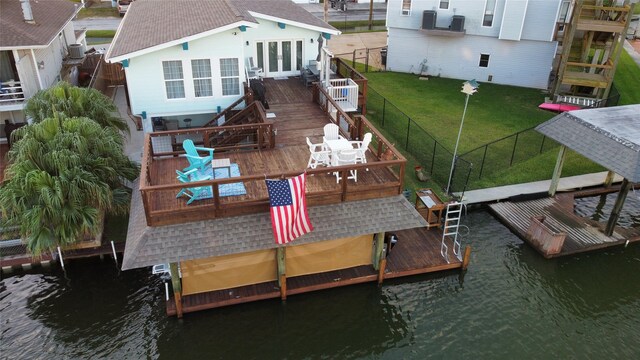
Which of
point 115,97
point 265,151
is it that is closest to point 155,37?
point 265,151

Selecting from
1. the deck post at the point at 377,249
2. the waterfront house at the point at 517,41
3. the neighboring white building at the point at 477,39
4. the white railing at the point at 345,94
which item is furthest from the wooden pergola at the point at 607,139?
the neighboring white building at the point at 477,39

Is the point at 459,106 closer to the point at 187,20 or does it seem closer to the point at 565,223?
the point at 565,223

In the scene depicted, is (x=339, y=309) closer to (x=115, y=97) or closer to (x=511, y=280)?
(x=511, y=280)

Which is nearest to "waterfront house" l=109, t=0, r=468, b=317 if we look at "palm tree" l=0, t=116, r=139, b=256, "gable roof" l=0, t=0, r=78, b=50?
"palm tree" l=0, t=116, r=139, b=256

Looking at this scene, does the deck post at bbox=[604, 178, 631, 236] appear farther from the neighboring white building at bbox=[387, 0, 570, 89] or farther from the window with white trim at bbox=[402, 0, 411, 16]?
the window with white trim at bbox=[402, 0, 411, 16]

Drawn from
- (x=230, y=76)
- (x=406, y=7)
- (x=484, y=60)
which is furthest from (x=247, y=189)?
(x=484, y=60)

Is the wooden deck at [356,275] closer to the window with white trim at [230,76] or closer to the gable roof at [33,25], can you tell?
the window with white trim at [230,76]
